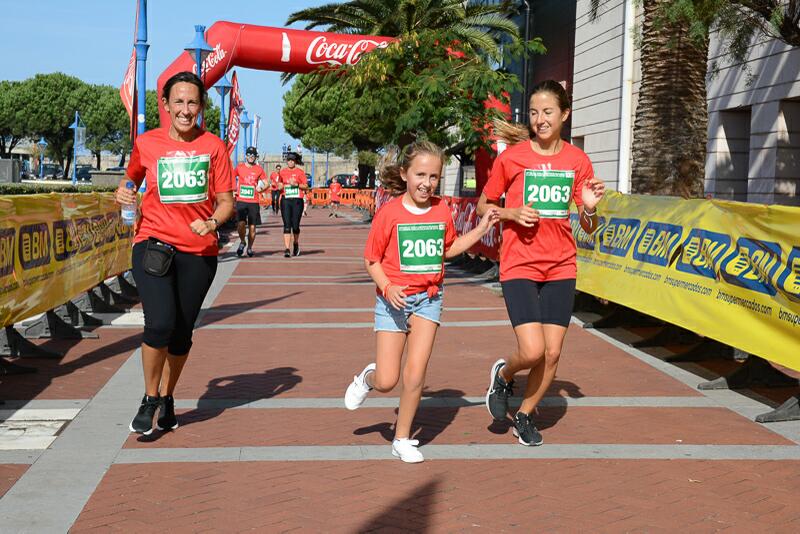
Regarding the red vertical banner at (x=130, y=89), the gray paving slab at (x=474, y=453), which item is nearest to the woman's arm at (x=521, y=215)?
the gray paving slab at (x=474, y=453)

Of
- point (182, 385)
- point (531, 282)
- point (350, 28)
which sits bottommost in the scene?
point (182, 385)

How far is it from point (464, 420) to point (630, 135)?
19129 millimetres

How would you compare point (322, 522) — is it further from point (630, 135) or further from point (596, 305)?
point (630, 135)

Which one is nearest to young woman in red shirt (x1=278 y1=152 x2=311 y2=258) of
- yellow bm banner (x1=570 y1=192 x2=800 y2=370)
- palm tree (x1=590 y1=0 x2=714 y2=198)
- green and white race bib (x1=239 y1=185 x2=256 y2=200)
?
green and white race bib (x1=239 y1=185 x2=256 y2=200)

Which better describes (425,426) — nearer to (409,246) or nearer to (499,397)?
(499,397)

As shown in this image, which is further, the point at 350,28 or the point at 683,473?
the point at 350,28

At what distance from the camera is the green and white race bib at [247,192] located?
780 inches

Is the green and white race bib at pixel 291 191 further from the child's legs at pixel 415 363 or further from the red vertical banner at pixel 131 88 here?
the child's legs at pixel 415 363

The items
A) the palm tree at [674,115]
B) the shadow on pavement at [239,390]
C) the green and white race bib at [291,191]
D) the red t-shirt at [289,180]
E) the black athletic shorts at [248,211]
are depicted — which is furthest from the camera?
the green and white race bib at [291,191]

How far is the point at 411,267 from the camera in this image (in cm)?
550

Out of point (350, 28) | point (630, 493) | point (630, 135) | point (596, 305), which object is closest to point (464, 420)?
point (630, 493)

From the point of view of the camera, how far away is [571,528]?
180 inches

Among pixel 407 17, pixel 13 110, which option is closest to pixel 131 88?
pixel 407 17

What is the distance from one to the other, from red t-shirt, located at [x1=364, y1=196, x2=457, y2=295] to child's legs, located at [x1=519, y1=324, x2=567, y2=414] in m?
0.76
